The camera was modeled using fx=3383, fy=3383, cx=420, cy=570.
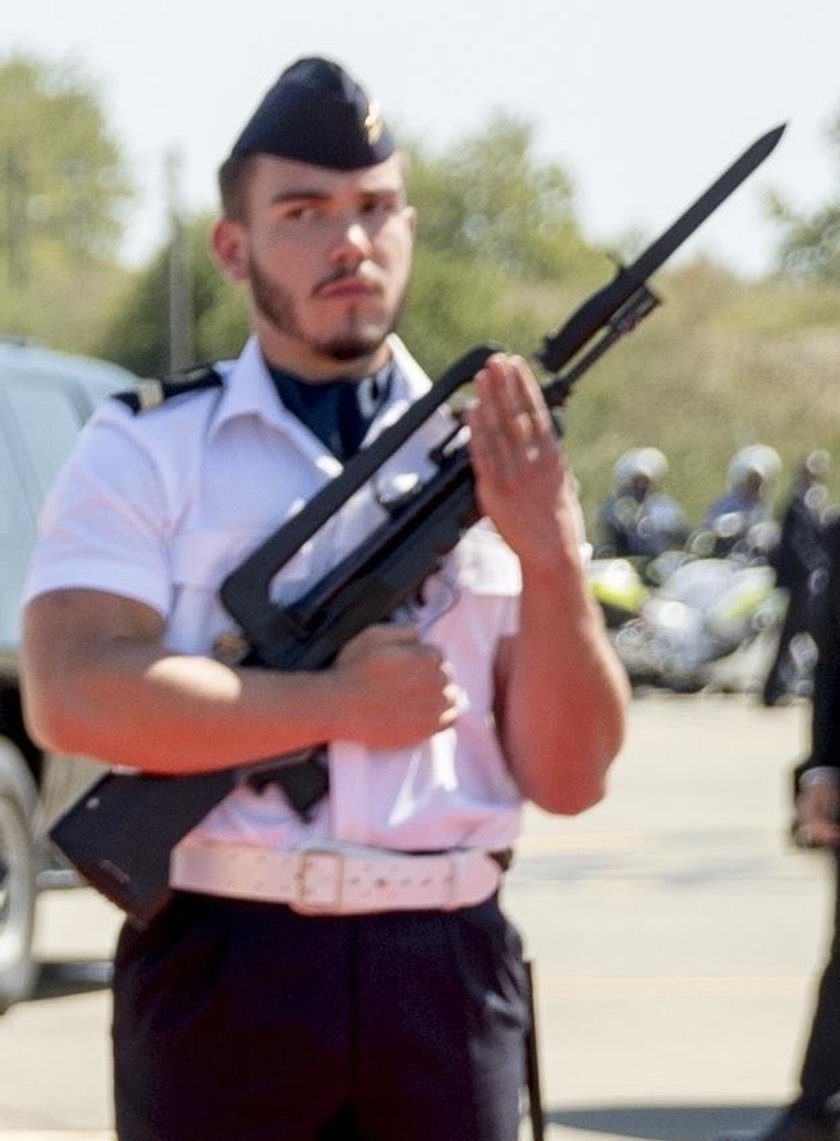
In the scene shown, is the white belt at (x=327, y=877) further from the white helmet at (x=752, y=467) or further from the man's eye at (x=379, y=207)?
the white helmet at (x=752, y=467)

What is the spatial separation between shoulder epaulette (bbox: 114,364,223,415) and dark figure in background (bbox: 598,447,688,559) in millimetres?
24668

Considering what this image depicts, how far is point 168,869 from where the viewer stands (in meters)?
3.37

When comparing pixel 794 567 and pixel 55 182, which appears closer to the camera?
pixel 794 567

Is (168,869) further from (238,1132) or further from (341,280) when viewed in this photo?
(341,280)

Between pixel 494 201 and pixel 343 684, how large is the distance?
77499 millimetres

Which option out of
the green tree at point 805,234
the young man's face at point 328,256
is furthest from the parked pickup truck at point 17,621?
the green tree at point 805,234

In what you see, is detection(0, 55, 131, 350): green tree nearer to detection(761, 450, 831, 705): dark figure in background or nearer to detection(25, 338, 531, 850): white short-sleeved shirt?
detection(761, 450, 831, 705): dark figure in background

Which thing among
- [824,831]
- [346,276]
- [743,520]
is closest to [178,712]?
[346,276]

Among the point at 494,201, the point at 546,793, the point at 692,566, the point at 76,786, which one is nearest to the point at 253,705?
the point at 546,793

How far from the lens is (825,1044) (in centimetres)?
659

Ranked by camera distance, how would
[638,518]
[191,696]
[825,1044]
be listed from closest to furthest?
[191,696]
[825,1044]
[638,518]

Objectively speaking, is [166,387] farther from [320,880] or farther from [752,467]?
[752,467]

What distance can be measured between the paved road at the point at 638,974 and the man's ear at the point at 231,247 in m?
4.33

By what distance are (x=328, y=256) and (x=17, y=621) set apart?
6.14 meters
